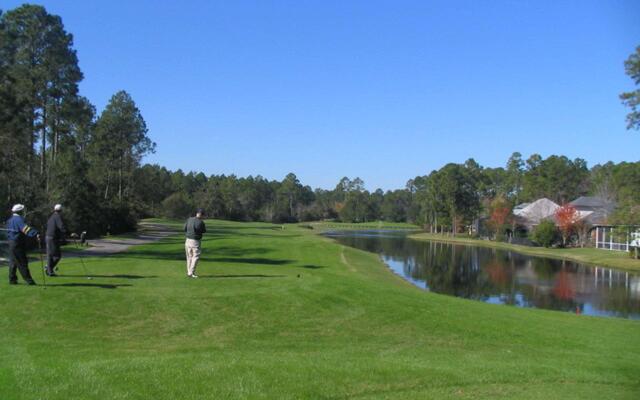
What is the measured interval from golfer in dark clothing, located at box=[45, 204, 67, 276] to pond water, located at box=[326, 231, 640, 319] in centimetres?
2236

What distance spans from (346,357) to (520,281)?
1332 inches

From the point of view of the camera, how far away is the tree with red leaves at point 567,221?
77625mm

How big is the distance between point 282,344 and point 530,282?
33.2 m

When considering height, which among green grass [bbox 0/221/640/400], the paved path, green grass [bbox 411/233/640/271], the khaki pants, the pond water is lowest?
the pond water

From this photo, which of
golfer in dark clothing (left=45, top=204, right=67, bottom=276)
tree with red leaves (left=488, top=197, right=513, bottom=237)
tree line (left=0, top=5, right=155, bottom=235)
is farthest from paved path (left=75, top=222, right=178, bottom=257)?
tree with red leaves (left=488, top=197, right=513, bottom=237)

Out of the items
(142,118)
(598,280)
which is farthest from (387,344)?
(142,118)

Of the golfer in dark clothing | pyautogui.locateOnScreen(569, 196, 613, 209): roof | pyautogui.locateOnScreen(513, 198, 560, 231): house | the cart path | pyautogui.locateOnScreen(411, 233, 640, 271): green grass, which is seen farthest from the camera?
pyautogui.locateOnScreen(513, 198, 560, 231): house

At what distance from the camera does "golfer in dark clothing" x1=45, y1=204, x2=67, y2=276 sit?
14513 millimetres

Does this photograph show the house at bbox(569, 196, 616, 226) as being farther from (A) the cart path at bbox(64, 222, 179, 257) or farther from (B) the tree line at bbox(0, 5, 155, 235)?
(B) the tree line at bbox(0, 5, 155, 235)

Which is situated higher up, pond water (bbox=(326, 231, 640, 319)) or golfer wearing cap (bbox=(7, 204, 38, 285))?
golfer wearing cap (bbox=(7, 204, 38, 285))

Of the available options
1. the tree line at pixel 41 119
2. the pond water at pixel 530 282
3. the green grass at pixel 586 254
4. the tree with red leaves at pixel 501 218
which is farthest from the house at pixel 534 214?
the tree line at pixel 41 119

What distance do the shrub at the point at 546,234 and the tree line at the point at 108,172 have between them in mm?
10562

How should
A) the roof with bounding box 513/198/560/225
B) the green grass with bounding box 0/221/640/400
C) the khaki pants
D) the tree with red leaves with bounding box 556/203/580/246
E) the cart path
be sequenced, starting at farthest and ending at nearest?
the roof with bounding box 513/198/560/225
the tree with red leaves with bounding box 556/203/580/246
the cart path
the khaki pants
the green grass with bounding box 0/221/640/400

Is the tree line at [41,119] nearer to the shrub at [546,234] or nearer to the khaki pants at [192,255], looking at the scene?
the khaki pants at [192,255]
